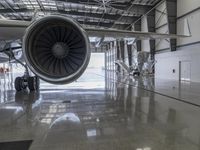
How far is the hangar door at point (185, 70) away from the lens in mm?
22309

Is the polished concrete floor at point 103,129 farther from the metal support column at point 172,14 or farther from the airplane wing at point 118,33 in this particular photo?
the metal support column at point 172,14

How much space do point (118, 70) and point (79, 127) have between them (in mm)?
40863

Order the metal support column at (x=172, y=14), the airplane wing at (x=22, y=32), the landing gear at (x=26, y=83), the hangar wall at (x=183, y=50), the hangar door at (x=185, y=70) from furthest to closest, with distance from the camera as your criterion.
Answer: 1. the metal support column at (x=172, y=14)
2. the hangar door at (x=185, y=70)
3. the hangar wall at (x=183, y=50)
4. the landing gear at (x=26, y=83)
5. the airplane wing at (x=22, y=32)

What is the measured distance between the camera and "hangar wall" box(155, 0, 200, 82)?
2091 centimetres

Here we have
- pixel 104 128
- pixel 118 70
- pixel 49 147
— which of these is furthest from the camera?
pixel 118 70

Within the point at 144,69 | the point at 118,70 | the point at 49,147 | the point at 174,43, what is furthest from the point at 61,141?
the point at 118,70

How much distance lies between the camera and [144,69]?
109ft

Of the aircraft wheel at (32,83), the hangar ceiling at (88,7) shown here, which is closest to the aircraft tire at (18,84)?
the aircraft wheel at (32,83)

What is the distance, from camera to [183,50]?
2309 centimetres

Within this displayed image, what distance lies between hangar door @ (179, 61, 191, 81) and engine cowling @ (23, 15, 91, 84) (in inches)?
728

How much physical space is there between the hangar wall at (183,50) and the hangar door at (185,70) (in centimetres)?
14

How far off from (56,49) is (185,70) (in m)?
19.5

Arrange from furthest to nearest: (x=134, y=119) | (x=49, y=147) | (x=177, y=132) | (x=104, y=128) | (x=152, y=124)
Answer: (x=134, y=119) → (x=152, y=124) → (x=104, y=128) → (x=177, y=132) → (x=49, y=147)

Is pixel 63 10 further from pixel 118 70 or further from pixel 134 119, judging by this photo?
pixel 134 119
